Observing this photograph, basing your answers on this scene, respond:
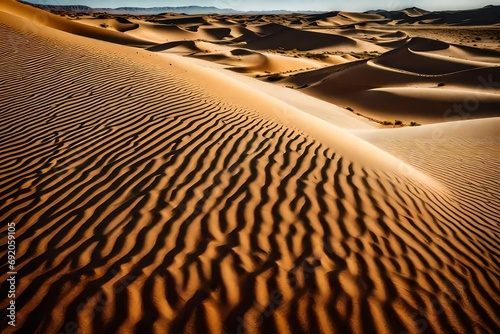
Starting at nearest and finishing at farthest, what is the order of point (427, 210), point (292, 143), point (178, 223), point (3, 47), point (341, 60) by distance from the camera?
point (178, 223)
point (427, 210)
point (292, 143)
point (3, 47)
point (341, 60)

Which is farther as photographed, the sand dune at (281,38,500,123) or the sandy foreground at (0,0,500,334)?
the sand dune at (281,38,500,123)

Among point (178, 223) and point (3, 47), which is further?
point (3, 47)

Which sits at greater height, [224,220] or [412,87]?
[224,220]

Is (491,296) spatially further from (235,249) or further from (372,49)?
(372,49)

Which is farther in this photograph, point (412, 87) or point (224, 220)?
point (412, 87)

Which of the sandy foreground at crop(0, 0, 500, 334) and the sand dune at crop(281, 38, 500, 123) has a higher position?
the sandy foreground at crop(0, 0, 500, 334)

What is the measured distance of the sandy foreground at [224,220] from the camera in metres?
2.56

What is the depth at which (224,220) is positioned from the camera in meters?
3.51

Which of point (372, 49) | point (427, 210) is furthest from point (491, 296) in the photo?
→ point (372, 49)

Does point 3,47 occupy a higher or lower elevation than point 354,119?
higher

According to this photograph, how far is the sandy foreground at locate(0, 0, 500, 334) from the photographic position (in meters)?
2.56

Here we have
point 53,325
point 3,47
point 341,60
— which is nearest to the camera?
point 53,325

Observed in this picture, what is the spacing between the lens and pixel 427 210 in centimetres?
439

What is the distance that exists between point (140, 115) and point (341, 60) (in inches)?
1350
